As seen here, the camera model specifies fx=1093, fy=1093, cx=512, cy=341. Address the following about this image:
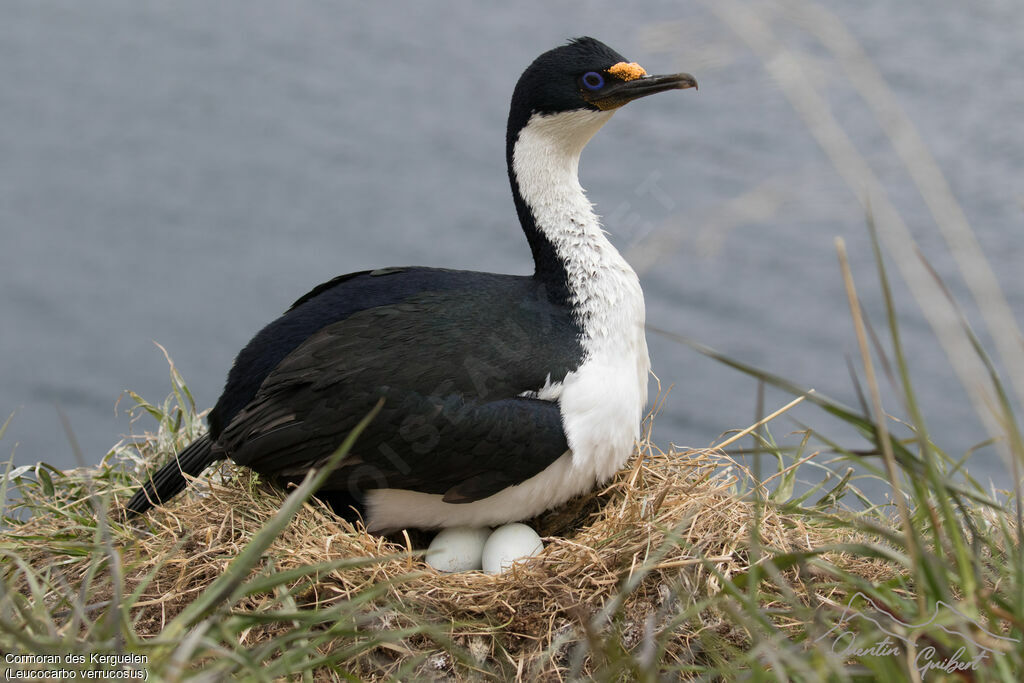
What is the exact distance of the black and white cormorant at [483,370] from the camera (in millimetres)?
3002

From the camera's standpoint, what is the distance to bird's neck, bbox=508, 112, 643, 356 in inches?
128

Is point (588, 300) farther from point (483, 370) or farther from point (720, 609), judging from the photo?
point (720, 609)

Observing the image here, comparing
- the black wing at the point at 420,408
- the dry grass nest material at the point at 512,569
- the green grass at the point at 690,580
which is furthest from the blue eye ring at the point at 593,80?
the dry grass nest material at the point at 512,569

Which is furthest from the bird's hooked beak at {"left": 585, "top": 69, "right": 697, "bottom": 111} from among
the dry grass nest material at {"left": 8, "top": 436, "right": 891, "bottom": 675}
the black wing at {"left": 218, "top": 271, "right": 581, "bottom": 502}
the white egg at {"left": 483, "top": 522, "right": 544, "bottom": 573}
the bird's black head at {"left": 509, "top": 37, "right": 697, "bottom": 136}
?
the white egg at {"left": 483, "top": 522, "right": 544, "bottom": 573}

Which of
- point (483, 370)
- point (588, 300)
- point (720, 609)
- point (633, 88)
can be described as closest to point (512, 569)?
point (483, 370)

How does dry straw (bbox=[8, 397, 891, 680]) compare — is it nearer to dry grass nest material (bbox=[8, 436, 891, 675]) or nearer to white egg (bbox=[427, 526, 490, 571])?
dry grass nest material (bbox=[8, 436, 891, 675])

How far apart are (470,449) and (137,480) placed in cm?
126

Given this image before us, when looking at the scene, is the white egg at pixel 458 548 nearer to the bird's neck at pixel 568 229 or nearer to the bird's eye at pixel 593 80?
the bird's neck at pixel 568 229

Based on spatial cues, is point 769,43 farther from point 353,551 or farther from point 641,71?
point 353,551

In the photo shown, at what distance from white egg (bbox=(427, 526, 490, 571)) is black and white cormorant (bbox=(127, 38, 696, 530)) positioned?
0.16ft

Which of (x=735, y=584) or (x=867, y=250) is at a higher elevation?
(x=735, y=584)

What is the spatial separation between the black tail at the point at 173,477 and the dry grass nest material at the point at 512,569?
194 millimetres

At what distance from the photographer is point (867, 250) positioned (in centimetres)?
652

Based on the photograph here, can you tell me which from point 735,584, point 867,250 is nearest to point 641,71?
point 735,584
